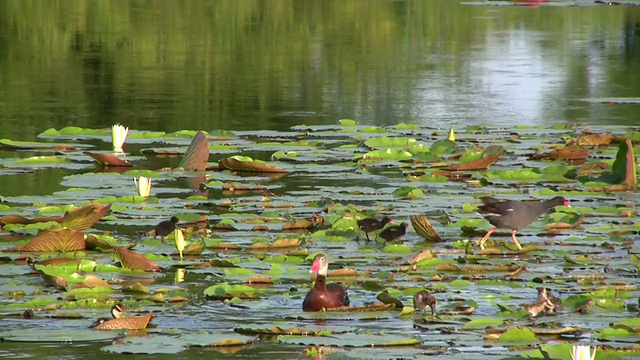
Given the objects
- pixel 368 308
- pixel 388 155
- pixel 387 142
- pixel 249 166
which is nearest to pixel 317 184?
pixel 249 166

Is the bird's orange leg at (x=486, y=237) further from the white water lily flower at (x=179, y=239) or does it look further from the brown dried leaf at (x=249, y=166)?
the brown dried leaf at (x=249, y=166)

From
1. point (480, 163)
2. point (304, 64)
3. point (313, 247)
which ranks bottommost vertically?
point (313, 247)

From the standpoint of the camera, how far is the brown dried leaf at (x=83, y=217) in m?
7.42

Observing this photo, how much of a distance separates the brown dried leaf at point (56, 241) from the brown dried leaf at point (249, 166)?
2.89 meters

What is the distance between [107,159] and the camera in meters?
10.1

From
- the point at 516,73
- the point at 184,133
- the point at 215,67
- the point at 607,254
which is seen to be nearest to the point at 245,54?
the point at 215,67

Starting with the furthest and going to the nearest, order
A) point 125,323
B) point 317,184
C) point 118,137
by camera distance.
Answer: point 118,137, point 317,184, point 125,323

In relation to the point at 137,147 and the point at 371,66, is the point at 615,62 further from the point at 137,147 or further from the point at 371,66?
the point at 137,147

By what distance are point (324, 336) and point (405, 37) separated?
2166 centimetres

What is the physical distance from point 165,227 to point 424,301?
2.14 m

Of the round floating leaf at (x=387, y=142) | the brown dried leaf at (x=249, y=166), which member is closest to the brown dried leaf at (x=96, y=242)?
the brown dried leaf at (x=249, y=166)

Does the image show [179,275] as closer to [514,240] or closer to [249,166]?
[514,240]

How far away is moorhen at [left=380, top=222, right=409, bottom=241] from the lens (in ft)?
24.8

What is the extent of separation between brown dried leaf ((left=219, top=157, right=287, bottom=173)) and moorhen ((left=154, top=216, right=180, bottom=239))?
8.09 feet
